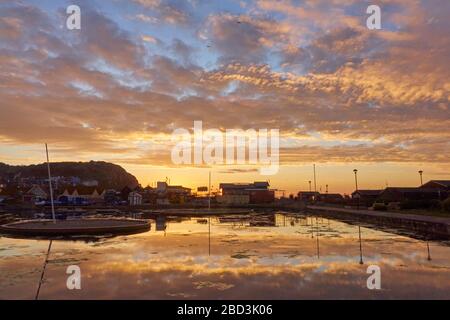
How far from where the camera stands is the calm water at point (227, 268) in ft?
42.2

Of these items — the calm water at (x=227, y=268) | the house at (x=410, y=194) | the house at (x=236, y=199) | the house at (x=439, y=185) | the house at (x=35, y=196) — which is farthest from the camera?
the house at (x=35, y=196)

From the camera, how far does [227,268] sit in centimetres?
1688

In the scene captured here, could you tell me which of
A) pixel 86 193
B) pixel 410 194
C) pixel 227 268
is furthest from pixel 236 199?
pixel 227 268

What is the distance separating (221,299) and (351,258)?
32.9ft

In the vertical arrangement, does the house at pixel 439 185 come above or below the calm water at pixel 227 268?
above

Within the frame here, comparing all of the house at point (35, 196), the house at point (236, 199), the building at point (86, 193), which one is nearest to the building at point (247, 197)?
the house at point (236, 199)

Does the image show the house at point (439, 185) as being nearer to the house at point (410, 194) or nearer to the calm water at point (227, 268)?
the house at point (410, 194)

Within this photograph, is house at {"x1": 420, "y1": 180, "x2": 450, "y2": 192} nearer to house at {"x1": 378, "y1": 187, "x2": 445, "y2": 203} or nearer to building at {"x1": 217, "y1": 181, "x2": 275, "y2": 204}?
house at {"x1": 378, "y1": 187, "x2": 445, "y2": 203}

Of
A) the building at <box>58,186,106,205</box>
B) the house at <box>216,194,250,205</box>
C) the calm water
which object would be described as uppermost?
the building at <box>58,186,106,205</box>

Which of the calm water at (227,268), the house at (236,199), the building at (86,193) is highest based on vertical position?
the building at (86,193)

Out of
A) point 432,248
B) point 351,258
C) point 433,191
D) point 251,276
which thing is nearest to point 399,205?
point 433,191

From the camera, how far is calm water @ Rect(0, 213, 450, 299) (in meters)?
12.9

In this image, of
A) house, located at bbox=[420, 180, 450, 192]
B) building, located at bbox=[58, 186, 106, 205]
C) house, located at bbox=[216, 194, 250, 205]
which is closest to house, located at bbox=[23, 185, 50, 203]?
building, located at bbox=[58, 186, 106, 205]
